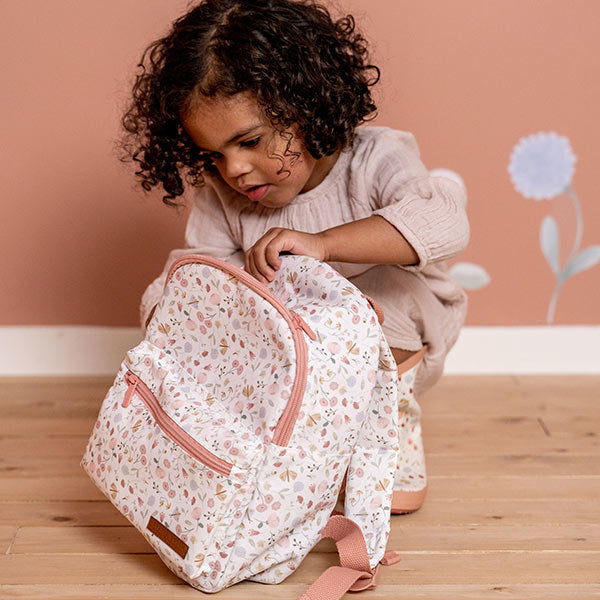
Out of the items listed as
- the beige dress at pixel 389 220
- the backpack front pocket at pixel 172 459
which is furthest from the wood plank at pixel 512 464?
the backpack front pocket at pixel 172 459

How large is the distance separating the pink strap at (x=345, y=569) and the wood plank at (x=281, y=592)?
18mm

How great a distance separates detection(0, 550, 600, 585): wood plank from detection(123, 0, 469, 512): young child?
0.44 ft

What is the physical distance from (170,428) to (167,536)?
11 cm

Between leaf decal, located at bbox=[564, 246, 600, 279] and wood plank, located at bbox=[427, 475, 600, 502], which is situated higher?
leaf decal, located at bbox=[564, 246, 600, 279]

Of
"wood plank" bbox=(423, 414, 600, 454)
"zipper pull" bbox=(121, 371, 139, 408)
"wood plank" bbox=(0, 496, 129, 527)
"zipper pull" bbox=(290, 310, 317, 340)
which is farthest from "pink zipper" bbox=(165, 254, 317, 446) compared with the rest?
"wood plank" bbox=(423, 414, 600, 454)

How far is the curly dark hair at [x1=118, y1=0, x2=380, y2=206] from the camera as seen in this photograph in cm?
105

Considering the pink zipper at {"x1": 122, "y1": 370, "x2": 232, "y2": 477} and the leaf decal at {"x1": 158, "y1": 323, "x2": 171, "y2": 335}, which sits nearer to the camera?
the pink zipper at {"x1": 122, "y1": 370, "x2": 232, "y2": 477}

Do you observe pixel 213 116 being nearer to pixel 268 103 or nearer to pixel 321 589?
pixel 268 103

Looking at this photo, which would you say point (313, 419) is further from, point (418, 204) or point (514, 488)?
point (514, 488)

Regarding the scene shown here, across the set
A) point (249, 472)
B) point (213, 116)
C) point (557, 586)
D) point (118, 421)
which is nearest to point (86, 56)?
point (213, 116)

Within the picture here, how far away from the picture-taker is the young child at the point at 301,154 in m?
1.05

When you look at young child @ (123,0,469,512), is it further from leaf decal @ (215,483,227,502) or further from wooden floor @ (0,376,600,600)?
leaf decal @ (215,483,227,502)

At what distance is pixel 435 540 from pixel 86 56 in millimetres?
1011

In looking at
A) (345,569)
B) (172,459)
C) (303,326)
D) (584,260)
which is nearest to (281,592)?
(345,569)
